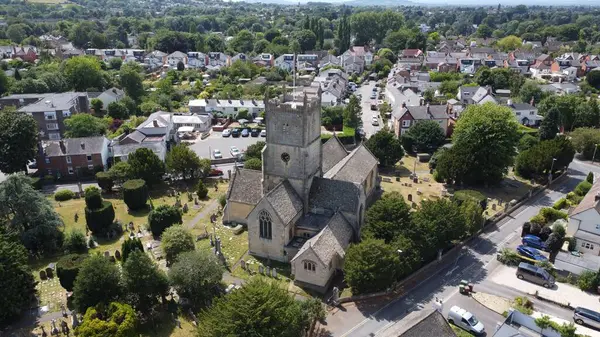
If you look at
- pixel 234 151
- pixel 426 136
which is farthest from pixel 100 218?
pixel 426 136

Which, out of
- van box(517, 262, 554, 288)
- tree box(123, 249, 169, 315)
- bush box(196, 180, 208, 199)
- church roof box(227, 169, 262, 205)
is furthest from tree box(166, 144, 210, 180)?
van box(517, 262, 554, 288)

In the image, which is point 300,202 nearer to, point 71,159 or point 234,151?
point 234,151

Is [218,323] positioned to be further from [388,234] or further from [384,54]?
[384,54]

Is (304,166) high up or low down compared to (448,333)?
up

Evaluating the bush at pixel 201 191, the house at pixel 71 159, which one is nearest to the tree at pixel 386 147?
the bush at pixel 201 191

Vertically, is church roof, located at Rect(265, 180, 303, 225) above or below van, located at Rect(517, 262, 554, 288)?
above

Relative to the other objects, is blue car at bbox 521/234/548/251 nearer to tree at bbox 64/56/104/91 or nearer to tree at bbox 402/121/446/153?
tree at bbox 402/121/446/153

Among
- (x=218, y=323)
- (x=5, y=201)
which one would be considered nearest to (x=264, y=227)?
(x=218, y=323)
